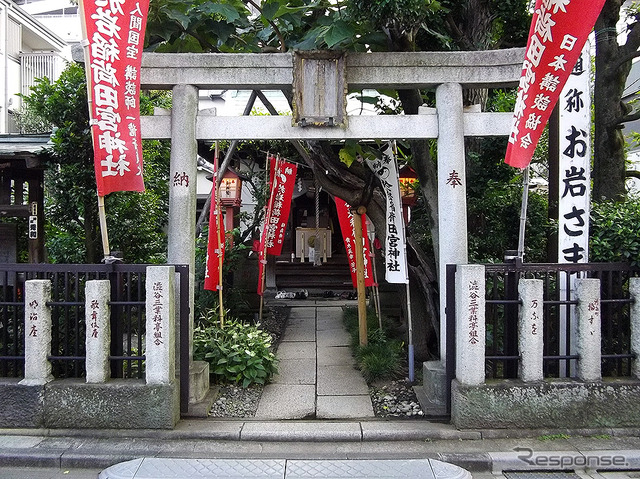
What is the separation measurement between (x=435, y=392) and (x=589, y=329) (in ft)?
6.88

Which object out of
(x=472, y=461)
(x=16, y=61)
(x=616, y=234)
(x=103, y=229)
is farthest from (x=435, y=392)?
(x=16, y=61)

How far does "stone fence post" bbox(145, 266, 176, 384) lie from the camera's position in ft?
20.1

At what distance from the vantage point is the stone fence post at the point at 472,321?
6129 millimetres

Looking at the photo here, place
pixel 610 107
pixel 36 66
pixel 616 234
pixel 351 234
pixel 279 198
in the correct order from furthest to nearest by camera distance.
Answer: pixel 36 66
pixel 279 198
pixel 351 234
pixel 610 107
pixel 616 234

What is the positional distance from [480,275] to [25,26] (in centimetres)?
2183

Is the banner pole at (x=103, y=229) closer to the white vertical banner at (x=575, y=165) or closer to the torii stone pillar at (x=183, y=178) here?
the torii stone pillar at (x=183, y=178)

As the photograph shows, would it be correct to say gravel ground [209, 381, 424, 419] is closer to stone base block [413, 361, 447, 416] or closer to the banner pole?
stone base block [413, 361, 447, 416]

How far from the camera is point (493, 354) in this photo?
643cm

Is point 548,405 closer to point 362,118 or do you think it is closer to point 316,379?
point 316,379

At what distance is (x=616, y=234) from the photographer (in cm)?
662

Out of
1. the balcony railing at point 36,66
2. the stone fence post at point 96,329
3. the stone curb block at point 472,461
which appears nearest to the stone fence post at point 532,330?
the stone curb block at point 472,461

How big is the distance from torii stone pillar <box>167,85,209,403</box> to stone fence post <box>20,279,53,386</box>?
1.62 metres

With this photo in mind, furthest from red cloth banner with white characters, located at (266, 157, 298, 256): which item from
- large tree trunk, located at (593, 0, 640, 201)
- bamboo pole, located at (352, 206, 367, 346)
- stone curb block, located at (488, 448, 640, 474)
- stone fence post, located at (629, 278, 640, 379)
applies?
stone curb block, located at (488, 448, 640, 474)

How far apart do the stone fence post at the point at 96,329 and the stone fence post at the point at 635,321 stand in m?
6.62
